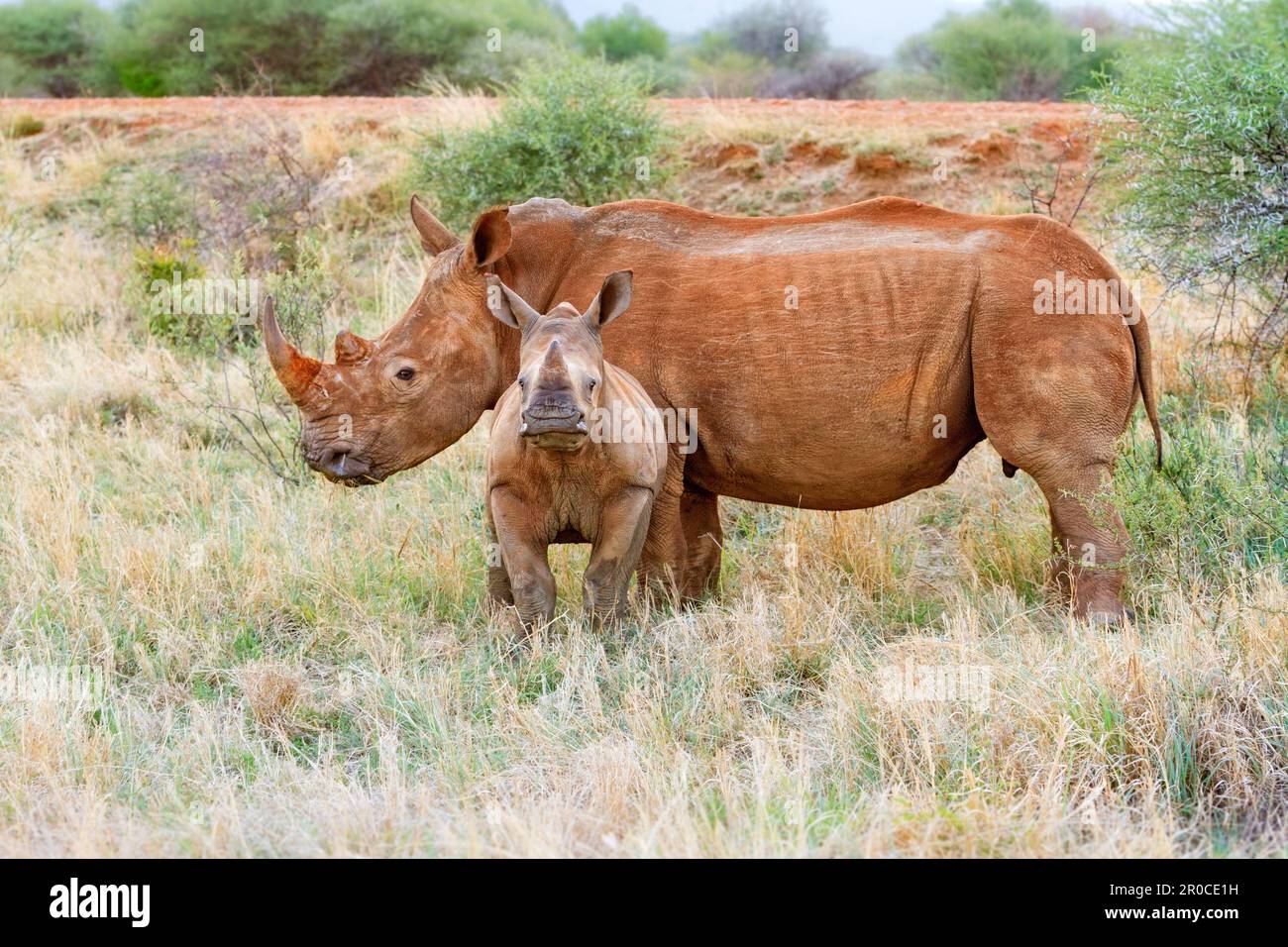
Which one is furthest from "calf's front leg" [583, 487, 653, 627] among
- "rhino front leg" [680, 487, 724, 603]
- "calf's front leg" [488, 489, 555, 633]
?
"rhino front leg" [680, 487, 724, 603]

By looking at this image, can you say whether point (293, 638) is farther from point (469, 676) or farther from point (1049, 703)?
point (1049, 703)

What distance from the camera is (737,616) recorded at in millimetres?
6285

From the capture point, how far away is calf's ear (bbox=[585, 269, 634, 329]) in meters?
5.98

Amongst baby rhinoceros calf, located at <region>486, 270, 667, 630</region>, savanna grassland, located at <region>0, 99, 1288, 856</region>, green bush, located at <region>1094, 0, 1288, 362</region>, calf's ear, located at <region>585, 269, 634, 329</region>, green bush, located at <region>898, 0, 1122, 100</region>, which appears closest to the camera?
savanna grassland, located at <region>0, 99, 1288, 856</region>

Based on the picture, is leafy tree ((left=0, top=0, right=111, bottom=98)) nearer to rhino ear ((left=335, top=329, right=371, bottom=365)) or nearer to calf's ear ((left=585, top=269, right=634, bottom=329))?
rhino ear ((left=335, top=329, right=371, bottom=365))

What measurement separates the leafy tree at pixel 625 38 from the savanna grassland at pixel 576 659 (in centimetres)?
2594

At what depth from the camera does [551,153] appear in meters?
12.0

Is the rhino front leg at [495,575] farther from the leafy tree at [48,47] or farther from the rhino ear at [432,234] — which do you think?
the leafy tree at [48,47]

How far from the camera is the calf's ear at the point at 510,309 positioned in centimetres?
603

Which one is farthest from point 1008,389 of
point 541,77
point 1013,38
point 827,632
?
point 1013,38

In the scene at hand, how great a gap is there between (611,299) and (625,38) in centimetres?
3244

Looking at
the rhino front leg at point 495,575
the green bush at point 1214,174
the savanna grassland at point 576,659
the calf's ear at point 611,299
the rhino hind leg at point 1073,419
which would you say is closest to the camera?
the savanna grassland at point 576,659

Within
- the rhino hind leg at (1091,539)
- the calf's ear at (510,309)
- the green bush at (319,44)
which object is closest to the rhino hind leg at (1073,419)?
the rhino hind leg at (1091,539)

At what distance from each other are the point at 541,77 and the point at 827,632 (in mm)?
7875
